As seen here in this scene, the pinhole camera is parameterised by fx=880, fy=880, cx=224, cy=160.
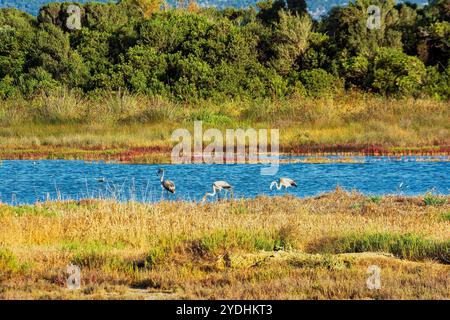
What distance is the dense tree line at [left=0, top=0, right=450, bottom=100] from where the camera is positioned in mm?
42000

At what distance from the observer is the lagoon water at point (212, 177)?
74.3 ft

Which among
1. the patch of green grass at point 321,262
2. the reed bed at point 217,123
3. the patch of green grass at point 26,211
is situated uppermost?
the patch of green grass at point 321,262

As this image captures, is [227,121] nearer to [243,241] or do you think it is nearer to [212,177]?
[212,177]

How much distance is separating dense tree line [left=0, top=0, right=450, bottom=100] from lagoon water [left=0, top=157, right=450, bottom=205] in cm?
1345

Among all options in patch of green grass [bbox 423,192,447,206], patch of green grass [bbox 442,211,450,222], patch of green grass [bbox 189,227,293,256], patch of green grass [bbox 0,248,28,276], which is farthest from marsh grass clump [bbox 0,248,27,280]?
patch of green grass [bbox 423,192,447,206]

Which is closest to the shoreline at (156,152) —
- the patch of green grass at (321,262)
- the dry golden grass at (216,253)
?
the dry golden grass at (216,253)

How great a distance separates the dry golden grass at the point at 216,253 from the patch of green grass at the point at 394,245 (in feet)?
0.05

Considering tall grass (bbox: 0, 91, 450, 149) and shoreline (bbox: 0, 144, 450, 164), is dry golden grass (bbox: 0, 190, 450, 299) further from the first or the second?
tall grass (bbox: 0, 91, 450, 149)

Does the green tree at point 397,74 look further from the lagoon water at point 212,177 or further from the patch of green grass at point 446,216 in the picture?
the patch of green grass at point 446,216

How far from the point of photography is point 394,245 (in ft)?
36.2

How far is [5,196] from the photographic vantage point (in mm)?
22016

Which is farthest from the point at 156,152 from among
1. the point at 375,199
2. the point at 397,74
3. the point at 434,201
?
the point at 397,74
